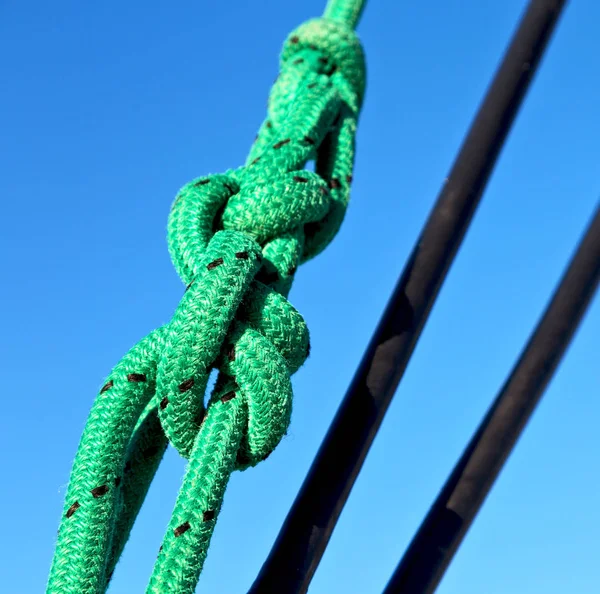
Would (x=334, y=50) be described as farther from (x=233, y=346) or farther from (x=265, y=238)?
(x=233, y=346)

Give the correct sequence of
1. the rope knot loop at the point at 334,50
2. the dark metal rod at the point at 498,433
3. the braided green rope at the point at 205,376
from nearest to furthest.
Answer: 1. the braided green rope at the point at 205,376
2. the dark metal rod at the point at 498,433
3. the rope knot loop at the point at 334,50

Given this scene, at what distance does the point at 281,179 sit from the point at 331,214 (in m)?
0.13

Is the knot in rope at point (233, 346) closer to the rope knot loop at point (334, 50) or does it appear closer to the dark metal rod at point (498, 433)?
the dark metal rod at point (498, 433)

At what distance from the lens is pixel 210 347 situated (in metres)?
1.48

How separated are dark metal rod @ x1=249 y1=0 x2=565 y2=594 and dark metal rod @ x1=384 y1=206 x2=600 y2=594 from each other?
15 centimetres

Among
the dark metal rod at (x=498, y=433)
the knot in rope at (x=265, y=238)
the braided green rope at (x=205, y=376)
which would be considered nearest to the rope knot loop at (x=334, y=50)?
the knot in rope at (x=265, y=238)

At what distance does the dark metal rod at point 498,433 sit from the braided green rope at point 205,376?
0.84 feet

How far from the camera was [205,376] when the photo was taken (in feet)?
4.86

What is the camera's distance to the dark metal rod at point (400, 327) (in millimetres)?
1474

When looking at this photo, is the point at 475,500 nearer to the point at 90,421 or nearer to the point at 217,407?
the point at 217,407

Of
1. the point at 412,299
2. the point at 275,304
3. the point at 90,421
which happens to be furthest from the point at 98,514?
the point at 412,299

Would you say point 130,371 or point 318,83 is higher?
point 318,83

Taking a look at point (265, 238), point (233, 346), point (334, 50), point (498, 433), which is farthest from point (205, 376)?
point (334, 50)

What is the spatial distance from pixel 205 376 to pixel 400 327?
27 cm
